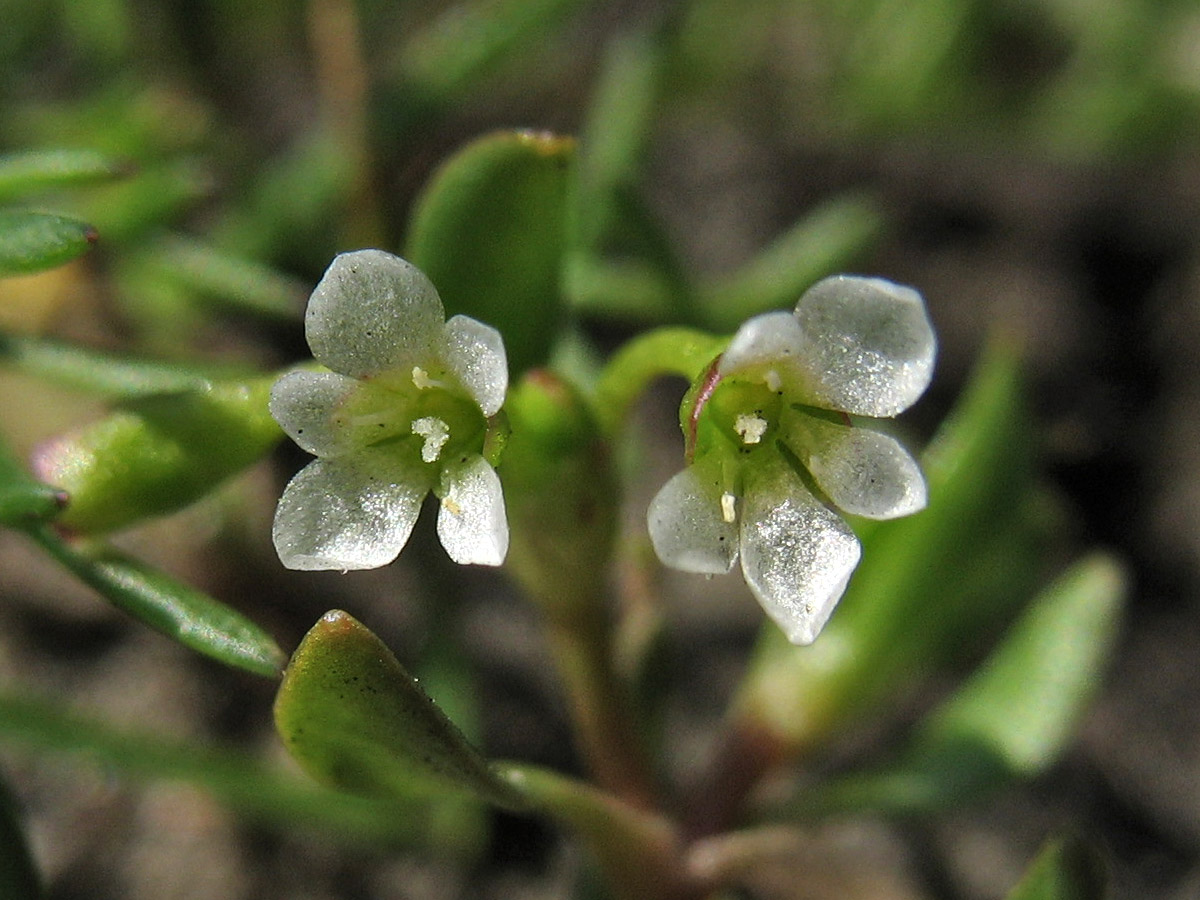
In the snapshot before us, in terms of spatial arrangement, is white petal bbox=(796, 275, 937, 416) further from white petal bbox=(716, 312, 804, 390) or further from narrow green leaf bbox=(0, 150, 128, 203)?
narrow green leaf bbox=(0, 150, 128, 203)

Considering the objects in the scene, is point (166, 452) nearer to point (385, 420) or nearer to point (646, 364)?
point (385, 420)

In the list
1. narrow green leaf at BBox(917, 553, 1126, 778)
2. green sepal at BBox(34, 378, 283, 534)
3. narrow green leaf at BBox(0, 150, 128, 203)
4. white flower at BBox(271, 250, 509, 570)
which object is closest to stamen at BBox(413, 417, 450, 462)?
white flower at BBox(271, 250, 509, 570)

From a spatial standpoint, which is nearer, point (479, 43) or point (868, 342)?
point (868, 342)

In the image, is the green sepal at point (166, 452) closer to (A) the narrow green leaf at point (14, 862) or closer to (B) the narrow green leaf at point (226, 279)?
(A) the narrow green leaf at point (14, 862)

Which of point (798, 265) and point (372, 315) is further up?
point (372, 315)

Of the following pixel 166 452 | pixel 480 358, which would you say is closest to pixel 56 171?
pixel 166 452

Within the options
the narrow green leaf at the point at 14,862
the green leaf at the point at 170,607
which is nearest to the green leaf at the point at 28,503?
the green leaf at the point at 170,607

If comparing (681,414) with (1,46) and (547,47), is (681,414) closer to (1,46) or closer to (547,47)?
(1,46)
